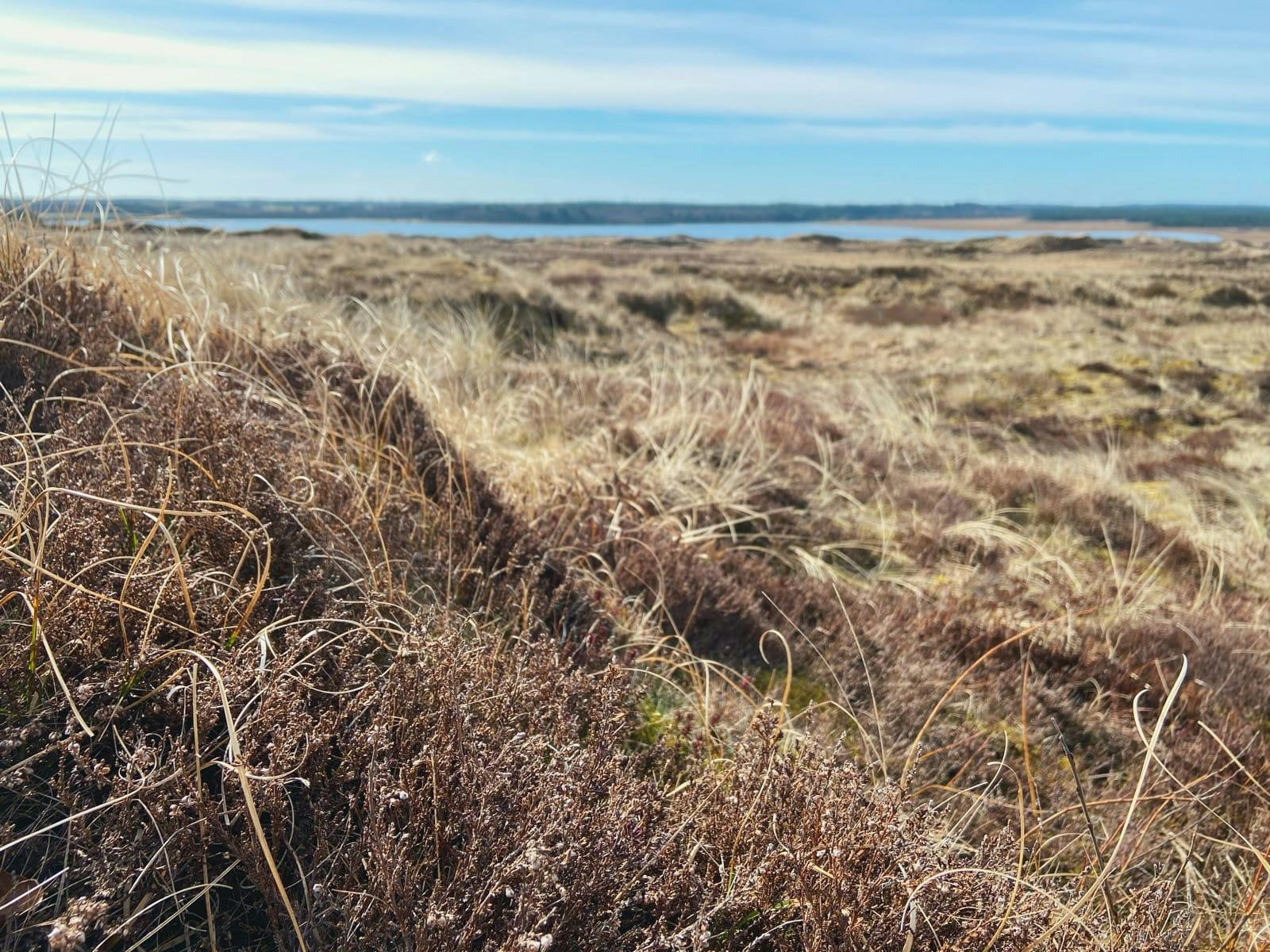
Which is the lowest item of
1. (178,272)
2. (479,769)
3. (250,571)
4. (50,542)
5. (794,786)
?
(794,786)

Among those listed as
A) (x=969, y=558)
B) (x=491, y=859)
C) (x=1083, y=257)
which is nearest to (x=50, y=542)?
(x=491, y=859)

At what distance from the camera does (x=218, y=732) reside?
149cm

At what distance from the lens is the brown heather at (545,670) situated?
1318 millimetres

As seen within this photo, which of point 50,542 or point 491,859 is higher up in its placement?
point 50,542

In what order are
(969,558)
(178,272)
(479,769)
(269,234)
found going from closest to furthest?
(479,769) → (178,272) → (969,558) → (269,234)

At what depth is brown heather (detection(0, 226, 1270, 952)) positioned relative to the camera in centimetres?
132

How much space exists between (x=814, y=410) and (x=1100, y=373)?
606cm

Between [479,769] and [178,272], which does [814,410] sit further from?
[479,769]

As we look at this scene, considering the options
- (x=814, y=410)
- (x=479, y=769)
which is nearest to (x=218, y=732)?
(x=479, y=769)

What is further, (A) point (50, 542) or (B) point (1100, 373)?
(B) point (1100, 373)

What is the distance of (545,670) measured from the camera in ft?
6.33

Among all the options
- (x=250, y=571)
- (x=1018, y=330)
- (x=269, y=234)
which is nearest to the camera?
(x=250, y=571)

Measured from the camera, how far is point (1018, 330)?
52.0ft

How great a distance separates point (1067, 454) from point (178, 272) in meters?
7.55
